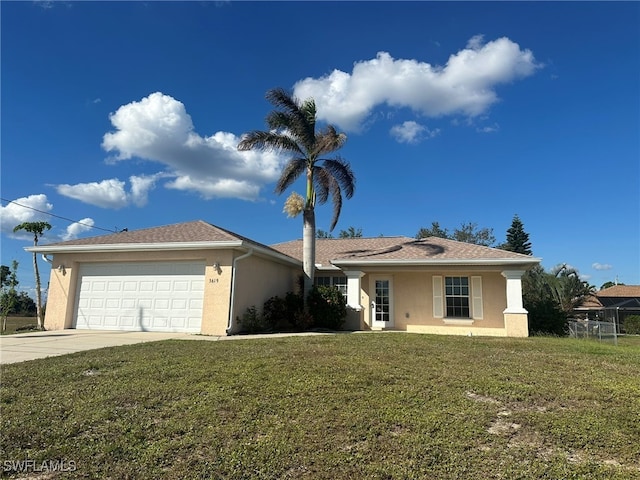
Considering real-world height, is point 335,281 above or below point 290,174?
below

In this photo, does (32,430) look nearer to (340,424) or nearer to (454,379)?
(340,424)

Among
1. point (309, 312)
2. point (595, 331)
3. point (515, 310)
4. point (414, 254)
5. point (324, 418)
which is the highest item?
point (414, 254)

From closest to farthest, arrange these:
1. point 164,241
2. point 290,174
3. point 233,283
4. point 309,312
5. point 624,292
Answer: point 233,283
point 164,241
point 309,312
point 290,174
point 624,292

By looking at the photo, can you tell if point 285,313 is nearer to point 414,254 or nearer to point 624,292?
point 414,254

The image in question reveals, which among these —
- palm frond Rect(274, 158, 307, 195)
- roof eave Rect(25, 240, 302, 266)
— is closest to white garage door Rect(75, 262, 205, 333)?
roof eave Rect(25, 240, 302, 266)

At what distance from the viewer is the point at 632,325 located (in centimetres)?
2670

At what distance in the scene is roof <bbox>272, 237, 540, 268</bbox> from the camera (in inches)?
559

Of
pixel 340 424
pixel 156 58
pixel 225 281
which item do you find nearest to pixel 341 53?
pixel 156 58

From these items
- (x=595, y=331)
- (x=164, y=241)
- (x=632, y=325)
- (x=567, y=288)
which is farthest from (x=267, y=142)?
(x=632, y=325)

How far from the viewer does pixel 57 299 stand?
14156mm

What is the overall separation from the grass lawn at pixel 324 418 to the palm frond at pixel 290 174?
9830mm

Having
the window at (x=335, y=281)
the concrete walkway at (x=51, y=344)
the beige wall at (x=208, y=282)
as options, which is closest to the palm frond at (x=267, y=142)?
the beige wall at (x=208, y=282)

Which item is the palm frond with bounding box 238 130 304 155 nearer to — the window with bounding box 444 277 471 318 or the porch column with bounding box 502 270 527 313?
the window with bounding box 444 277 471 318

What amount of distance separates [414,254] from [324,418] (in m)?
11.9
